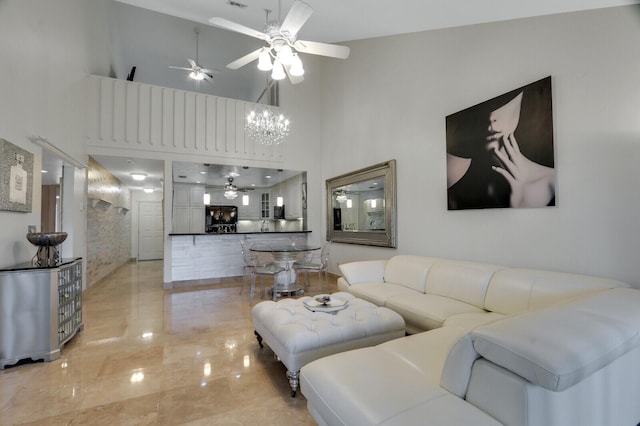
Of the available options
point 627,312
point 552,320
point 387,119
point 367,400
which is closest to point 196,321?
point 367,400

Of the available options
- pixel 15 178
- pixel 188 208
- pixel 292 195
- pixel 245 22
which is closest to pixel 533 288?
pixel 245 22

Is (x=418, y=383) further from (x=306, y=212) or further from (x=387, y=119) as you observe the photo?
(x=306, y=212)

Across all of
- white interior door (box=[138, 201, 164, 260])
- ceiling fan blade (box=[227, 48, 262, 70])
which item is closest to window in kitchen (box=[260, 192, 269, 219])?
white interior door (box=[138, 201, 164, 260])

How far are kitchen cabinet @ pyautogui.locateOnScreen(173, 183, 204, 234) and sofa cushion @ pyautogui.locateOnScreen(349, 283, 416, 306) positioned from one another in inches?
259

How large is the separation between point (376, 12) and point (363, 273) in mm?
2908

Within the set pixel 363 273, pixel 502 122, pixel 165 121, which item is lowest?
pixel 363 273

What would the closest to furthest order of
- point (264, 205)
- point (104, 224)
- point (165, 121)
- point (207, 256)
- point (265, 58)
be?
point (265, 58) → point (165, 121) → point (207, 256) → point (104, 224) → point (264, 205)

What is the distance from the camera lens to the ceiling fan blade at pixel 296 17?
7.88 ft

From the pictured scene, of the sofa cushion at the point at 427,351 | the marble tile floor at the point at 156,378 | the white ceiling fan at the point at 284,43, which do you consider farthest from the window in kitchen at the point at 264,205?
the sofa cushion at the point at 427,351

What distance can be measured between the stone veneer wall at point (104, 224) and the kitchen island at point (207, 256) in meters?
1.46

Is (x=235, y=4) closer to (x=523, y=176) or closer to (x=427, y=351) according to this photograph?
(x=523, y=176)

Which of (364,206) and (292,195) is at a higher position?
(292,195)

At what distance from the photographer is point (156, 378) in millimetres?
2219

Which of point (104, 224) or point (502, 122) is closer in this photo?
point (502, 122)
